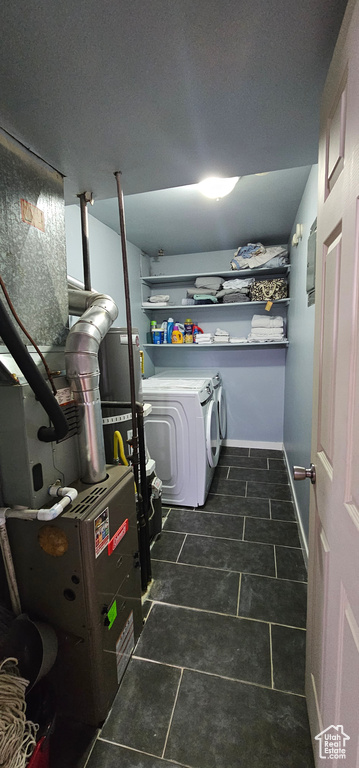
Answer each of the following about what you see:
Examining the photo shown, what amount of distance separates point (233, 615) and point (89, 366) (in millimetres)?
1404

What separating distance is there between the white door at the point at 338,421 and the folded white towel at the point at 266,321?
93.5 inches

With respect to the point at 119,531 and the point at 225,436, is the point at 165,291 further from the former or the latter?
the point at 119,531

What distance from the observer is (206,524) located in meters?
2.24

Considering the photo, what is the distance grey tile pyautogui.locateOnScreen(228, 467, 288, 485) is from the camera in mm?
2871

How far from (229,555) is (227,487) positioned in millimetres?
878

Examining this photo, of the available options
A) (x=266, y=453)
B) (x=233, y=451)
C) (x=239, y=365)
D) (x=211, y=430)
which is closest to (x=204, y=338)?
(x=239, y=365)

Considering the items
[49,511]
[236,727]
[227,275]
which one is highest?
[227,275]

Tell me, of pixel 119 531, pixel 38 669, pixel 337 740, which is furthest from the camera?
pixel 119 531

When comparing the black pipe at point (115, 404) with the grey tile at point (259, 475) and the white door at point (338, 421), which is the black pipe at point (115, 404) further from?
the grey tile at point (259, 475)

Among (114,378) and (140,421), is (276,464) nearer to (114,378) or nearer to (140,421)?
(140,421)

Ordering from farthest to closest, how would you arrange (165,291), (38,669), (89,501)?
1. (165,291)
2. (89,501)
3. (38,669)

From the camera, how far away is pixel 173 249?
346 centimetres

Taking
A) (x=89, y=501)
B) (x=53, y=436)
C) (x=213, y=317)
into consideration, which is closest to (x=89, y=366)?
(x=53, y=436)

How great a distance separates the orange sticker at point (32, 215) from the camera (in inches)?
44.4
